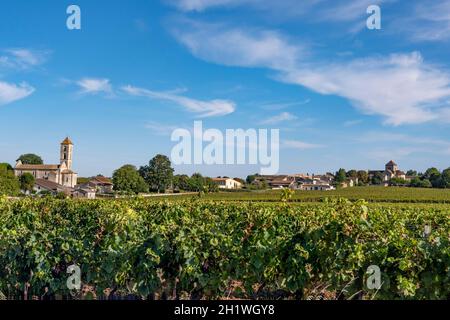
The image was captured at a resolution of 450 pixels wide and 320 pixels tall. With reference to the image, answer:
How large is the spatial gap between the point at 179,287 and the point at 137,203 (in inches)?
460

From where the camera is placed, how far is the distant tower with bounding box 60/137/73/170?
5005 inches

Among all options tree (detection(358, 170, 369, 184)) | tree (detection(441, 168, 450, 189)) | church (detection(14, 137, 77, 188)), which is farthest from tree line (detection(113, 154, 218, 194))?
tree (detection(358, 170, 369, 184))

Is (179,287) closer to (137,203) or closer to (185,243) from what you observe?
(185,243)

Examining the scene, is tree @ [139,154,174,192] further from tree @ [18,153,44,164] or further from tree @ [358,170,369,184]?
tree @ [358,170,369,184]

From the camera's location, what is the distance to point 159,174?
119000 mm

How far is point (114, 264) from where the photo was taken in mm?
6355

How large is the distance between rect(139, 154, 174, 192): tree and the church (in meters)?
23.7

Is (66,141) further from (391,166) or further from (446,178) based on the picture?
(391,166)

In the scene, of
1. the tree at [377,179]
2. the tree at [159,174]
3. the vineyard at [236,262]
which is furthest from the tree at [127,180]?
the vineyard at [236,262]

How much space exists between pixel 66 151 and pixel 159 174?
1257 inches

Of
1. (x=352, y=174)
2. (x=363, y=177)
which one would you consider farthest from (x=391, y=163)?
(x=363, y=177)

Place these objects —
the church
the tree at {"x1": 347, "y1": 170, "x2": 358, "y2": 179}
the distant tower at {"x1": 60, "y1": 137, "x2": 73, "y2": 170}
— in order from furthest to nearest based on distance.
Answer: the tree at {"x1": 347, "y1": 170, "x2": 358, "y2": 179}, the distant tower at {"x1": 60, "y1": 137, "x2": 73, "y2": 170}, the church

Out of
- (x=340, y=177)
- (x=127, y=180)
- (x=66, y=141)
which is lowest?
(x=127, y=180)
